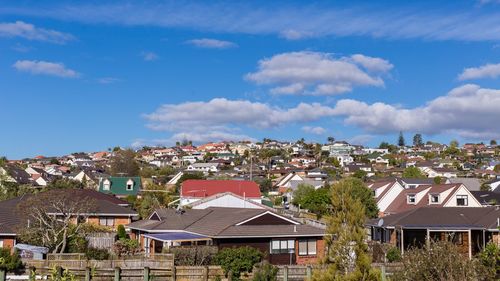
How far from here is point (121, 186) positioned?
83.5 meters

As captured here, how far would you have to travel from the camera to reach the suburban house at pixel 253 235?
3328cm

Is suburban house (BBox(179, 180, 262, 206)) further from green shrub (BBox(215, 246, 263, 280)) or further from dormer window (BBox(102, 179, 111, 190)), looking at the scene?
green shrub (BBox(215, 246, 263, 280))

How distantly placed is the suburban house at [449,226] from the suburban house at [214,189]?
27.2 metres

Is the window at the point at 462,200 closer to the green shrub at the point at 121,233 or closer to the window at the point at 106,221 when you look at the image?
the green shrub at the point at 121,233

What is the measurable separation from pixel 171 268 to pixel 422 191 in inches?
1417

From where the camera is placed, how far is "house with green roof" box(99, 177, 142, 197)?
8250cm

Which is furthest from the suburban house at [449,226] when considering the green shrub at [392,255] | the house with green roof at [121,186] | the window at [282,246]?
the house with green roof at [121,186]

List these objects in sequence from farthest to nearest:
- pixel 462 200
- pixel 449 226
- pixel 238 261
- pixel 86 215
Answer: pixel 462 200 < pixel 86 215 < pixel 449 226 < pixel 238 261

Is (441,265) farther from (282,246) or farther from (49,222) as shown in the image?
(49,222)

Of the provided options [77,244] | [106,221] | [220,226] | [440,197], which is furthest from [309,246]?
[440,197]

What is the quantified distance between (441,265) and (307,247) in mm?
21858

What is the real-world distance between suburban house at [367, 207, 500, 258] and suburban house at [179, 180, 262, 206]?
89.2 ft

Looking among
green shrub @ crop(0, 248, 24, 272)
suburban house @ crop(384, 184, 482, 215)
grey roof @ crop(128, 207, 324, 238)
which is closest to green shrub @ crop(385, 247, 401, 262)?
grey roof @ crop(128, 207, 324, 238)

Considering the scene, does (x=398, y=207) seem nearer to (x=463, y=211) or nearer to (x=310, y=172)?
(x=463, y=211)
